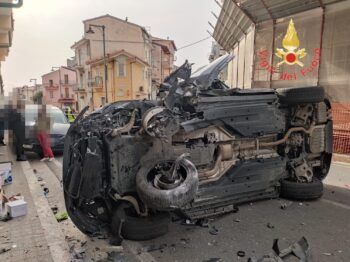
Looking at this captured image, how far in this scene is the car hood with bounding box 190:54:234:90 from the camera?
4465 millimetres

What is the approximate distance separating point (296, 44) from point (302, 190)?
9314mm

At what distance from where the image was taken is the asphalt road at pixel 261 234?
3307 mm

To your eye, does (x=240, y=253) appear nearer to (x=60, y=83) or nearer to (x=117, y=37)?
(x=117, y=37)

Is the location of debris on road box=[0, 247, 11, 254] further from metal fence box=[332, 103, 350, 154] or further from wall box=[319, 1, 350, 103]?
wall box=[319, 1, 350, 103]

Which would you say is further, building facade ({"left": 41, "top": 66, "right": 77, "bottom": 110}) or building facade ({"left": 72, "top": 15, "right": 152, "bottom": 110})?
building facade ({"left": 41, "top": 66, "right": 77, "bottom": 110})

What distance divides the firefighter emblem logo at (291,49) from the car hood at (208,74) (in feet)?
28.5

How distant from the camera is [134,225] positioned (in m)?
3.60

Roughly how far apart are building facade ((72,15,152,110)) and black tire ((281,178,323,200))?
35.4 m

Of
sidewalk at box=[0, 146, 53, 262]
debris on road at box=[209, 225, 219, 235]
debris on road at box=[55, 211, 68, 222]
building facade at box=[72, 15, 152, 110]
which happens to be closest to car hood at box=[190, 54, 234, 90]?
debris on road at box=[209, 225, 219, 235]

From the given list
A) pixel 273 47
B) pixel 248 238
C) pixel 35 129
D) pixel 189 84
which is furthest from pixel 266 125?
pixel 273 47

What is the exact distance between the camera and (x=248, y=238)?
3.64 meters

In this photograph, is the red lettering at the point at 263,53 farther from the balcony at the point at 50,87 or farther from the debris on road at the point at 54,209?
the balcony at the point at 50,87

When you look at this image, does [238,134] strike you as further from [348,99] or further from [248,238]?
[348,99]

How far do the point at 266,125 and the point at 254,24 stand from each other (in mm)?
11611
